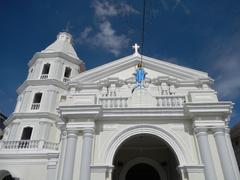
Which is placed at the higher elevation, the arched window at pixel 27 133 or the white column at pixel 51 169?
the arched window at pixel 27 133

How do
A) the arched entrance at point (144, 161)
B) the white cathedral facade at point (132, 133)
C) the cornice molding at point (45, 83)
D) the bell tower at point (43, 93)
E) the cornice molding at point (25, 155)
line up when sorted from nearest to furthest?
the white cathedral facade at point (132, 133) → the arched entrance at point (144, 161) → the cornice molding at point (25, 155) → the bell tower at point (43, 93) → the cornice molding at point (45, 83)

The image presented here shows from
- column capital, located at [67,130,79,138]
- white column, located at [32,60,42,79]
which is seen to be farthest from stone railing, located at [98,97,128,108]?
white column, located at [32,60,42,79]

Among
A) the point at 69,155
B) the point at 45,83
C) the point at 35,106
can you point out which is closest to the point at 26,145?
the point at 35,106

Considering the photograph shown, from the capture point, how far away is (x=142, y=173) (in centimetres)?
1138

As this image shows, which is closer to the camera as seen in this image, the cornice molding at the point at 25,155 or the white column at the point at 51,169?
the white column at the point at 51,169

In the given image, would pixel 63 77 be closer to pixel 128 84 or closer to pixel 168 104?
pixel 128 84

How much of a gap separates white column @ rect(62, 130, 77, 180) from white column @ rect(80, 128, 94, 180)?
1.28 feet

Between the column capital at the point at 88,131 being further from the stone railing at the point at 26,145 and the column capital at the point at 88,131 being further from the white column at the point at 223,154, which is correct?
the stone railing at the point at 26,145

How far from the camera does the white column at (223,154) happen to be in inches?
292

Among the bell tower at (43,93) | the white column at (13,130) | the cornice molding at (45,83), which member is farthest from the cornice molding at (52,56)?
the white column at (13,130)

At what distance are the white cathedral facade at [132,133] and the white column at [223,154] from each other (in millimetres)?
32

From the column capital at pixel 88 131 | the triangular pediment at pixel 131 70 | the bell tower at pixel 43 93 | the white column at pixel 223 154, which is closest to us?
the white column at pixel 223 154

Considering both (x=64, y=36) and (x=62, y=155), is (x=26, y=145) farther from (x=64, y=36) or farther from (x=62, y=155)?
(x=64, y=36)

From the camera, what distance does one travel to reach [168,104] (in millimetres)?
9531
